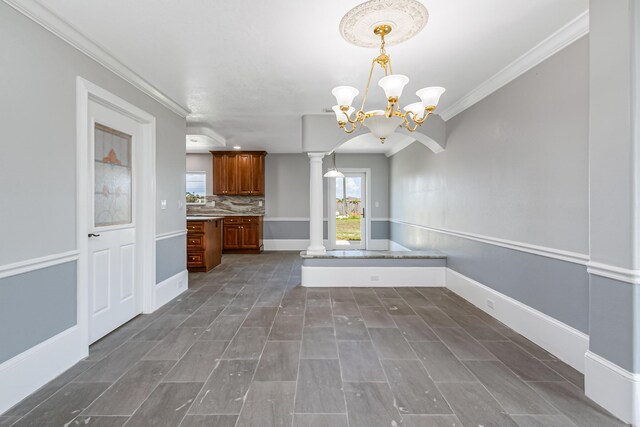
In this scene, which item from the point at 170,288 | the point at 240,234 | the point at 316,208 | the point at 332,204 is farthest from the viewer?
the point at 332,204

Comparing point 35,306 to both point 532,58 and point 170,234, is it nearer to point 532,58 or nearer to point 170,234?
point 170,234

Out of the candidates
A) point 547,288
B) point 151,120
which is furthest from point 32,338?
point 547,288

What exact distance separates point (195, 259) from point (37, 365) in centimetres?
326

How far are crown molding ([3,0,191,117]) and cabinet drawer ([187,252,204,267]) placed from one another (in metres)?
2.70

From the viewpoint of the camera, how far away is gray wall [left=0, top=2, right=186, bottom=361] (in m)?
1.77

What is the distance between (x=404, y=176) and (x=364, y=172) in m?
1.54

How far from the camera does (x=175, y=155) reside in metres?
3.86

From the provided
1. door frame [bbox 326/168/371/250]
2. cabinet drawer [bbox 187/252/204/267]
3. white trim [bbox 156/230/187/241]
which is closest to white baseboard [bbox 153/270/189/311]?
white trim [bbox 156/230/187/241]

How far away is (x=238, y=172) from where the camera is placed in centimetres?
720

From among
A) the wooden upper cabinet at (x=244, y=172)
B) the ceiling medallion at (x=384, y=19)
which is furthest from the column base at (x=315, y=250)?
the wooden upper cabinet at (x=244, y=172)

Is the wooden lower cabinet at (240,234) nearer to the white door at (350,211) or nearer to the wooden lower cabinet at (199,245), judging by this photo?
the wooden lower cabinet at (199,245)

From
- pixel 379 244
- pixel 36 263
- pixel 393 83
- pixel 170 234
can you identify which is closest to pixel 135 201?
pixel 170 234

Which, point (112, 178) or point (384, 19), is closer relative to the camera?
point (384, 19)

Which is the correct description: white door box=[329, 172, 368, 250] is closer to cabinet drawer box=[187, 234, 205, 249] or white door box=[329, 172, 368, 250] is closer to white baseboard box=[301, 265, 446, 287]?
white baseboard box=[301, 265, 446, 287]
